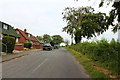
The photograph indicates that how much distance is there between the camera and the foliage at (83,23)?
3584cm

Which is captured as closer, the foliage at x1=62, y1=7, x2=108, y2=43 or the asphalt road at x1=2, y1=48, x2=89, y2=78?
the asphalt road at x1=2, y1=48, x2=89, y2=78

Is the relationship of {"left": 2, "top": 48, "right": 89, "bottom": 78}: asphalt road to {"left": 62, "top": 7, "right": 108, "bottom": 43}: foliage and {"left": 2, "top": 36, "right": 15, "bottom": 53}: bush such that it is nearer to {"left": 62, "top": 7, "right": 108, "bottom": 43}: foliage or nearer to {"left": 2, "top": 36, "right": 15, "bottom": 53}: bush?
{"left": 2, "top": 36, "right": 15, "bottom": 53}: bush

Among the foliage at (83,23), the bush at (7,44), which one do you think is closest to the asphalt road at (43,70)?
the bush at (7,44)

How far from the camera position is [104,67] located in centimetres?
1024

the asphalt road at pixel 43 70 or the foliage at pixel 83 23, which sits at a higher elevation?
the foliage at pixel 83 23

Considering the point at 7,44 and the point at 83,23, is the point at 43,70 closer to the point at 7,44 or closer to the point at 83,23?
the point at 7,44

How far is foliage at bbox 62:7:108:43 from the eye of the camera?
3584 centimetres

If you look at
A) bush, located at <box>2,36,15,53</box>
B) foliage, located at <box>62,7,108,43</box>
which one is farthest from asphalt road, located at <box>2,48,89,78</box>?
foliage, located at <box>62,7,108,43</box>

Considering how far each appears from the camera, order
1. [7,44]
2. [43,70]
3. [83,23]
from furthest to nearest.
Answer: [83,23]
[7,44]
[43,70]

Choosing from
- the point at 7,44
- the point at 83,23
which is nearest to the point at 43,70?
the point at 7,44

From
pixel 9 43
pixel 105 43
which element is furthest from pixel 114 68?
pixel 9 43

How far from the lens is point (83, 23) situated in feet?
118

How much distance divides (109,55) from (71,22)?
1513 inches

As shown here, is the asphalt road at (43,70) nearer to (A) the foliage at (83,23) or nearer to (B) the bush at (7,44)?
(B) the bush at (7,44)
